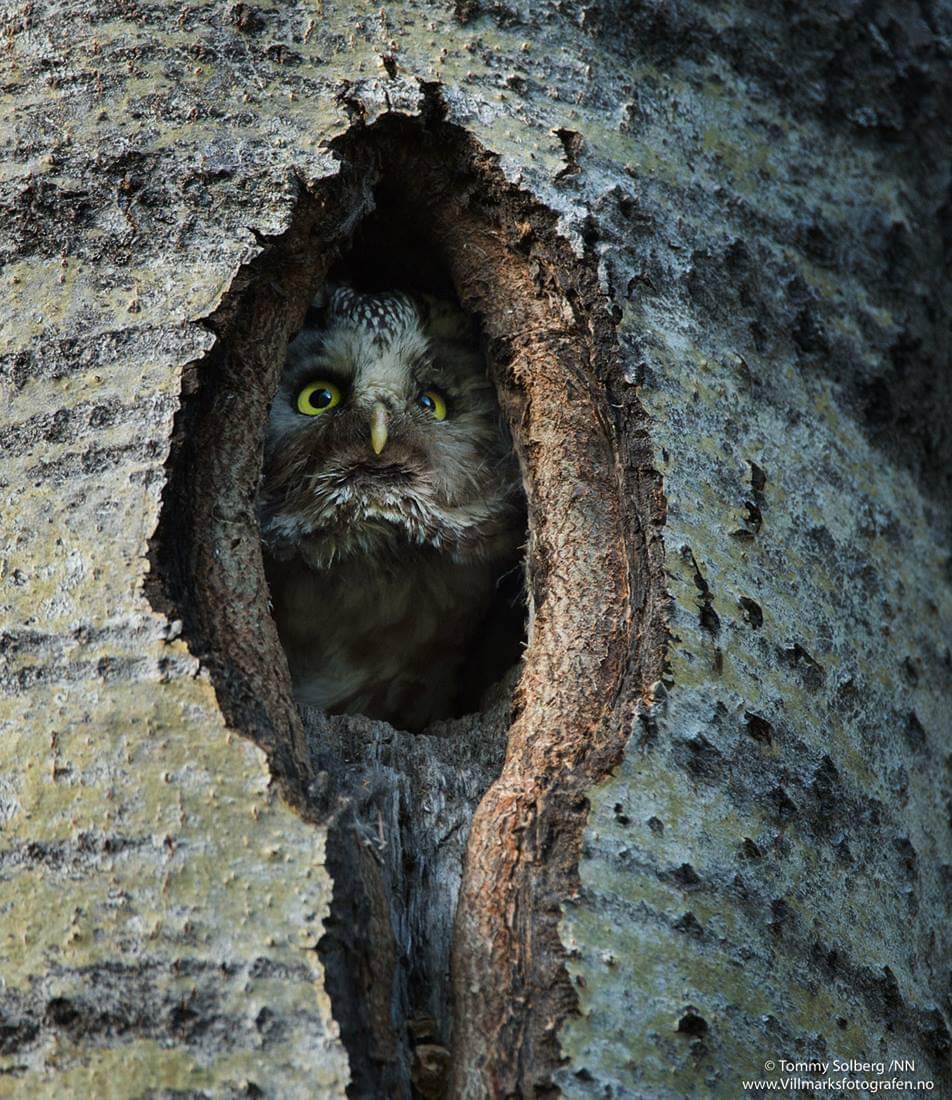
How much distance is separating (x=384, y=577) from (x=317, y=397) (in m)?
0.43

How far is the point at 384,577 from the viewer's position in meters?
2.70

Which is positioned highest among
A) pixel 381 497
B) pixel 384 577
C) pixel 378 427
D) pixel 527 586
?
pixel 527 586

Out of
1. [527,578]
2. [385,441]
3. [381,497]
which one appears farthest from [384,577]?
[527,578]

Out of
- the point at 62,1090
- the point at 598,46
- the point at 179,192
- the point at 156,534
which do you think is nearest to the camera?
the point at 62,1090

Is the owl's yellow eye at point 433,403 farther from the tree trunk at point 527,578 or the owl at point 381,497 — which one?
the tree trunk at point 527,578

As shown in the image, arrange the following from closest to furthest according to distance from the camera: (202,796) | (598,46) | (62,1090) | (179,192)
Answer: (62,1090) < (202,796) < (179,192) < (598,46)

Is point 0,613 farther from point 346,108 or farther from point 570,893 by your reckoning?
point 346,108

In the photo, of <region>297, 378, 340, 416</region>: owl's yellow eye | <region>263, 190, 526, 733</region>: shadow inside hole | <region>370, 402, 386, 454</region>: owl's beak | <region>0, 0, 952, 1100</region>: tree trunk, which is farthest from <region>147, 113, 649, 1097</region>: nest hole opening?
<region>297, 378, 340, 416</region>: owl's yellow eye

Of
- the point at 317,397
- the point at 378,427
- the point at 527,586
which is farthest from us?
the point at 317,397

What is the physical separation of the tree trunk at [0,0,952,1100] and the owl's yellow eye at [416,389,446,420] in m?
0.56

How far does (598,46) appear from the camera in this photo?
193cm

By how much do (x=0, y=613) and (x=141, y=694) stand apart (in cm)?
21

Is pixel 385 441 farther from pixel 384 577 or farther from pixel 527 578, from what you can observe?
Answer: pixel 527 578

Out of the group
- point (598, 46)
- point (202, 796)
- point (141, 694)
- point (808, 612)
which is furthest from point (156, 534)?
point (598, 46)
